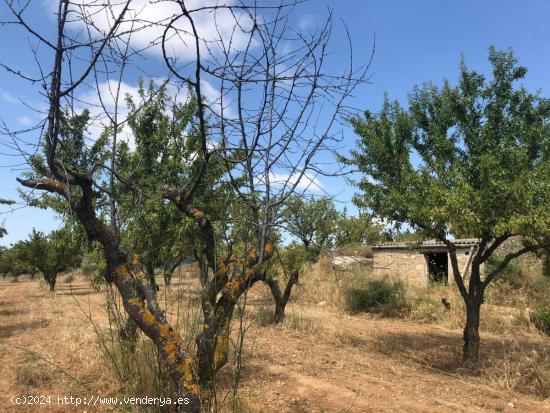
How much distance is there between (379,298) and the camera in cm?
1584

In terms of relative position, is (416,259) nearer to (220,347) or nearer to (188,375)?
(220,347)

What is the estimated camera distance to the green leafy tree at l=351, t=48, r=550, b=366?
696 cm

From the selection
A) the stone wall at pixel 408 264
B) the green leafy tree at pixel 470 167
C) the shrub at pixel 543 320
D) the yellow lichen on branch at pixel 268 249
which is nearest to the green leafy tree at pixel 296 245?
the yellow lichen on branch at pixel 268 249

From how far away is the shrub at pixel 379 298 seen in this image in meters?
15.1

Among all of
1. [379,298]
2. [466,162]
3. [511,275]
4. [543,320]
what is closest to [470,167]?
[466,162]

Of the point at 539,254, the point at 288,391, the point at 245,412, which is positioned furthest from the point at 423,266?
the point at 245,412

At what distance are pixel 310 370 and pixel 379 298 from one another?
985 cm

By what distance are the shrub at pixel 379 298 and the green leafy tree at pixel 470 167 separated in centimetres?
674

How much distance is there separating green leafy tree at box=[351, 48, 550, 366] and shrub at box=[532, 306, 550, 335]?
4.87 meters

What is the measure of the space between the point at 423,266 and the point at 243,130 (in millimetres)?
17893

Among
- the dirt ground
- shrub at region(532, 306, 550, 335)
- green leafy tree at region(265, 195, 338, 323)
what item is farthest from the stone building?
the dirt ground

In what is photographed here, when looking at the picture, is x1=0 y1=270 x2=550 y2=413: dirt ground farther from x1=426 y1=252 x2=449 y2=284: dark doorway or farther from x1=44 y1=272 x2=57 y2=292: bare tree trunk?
x1=44 y1=272 x2=57 y2=292: bare tree trunk

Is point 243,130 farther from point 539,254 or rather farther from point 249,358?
point 539,254

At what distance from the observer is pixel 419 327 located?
515 inches
